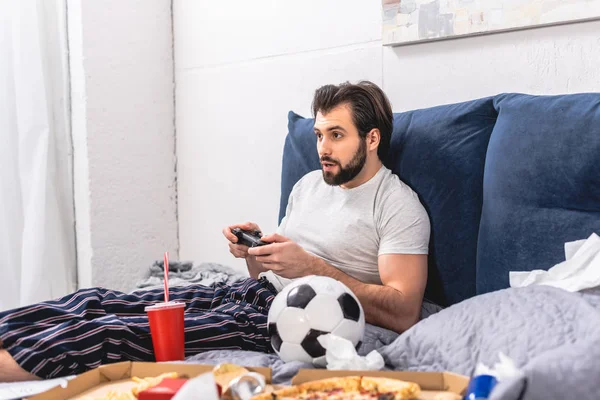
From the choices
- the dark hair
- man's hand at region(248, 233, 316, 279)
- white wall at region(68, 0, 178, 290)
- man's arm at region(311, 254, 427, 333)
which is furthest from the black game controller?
white wall at region(68, 0, 178, 290)

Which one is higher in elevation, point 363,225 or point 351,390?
point 363,225

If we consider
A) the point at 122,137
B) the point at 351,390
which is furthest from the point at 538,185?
the point at 122,137

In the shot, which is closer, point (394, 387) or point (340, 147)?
point (394, 387)

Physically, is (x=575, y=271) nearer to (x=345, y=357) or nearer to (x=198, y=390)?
(x=345, y=357)

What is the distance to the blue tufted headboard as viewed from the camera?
1.41 meters

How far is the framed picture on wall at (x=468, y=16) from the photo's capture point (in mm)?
1680

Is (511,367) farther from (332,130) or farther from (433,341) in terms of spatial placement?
(332,130)

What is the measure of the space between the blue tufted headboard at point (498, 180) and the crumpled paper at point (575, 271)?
0.09 feet

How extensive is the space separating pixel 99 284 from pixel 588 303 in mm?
2071

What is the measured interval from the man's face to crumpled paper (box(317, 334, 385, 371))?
632 mm

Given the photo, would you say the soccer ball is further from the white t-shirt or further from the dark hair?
the dark hair

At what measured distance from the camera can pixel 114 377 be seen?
46.5 inches

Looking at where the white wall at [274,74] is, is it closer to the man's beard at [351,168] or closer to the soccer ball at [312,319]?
the man's beard at [351,168]

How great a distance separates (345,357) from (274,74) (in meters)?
1.55
